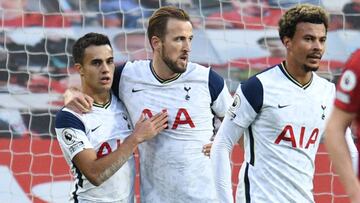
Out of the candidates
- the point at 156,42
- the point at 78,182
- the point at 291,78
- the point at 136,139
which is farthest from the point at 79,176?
the point at 291,78

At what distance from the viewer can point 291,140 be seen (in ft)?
13.1

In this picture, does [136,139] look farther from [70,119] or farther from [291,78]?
[291,78]

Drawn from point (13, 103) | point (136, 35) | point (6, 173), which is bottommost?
point (6, 173)

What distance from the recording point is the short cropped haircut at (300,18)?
405 cm

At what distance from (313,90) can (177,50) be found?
2.21 feet

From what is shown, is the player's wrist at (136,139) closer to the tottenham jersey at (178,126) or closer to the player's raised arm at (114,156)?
the player's raised arm at (114,156)

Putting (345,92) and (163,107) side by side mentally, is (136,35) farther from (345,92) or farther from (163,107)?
(345,92)

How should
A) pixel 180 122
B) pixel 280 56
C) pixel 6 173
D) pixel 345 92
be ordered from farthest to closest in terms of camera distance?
pixel 280 56
pixel 6 173
pixel 180 122
pixel 345 92

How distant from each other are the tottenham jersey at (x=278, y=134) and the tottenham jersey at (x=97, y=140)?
55cm

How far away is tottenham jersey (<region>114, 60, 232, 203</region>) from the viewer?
425cm

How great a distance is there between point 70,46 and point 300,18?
3264 mm

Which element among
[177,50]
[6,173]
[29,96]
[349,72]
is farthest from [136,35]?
[349,72]

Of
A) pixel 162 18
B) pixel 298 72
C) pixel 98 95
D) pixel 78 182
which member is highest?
pixel 162 18

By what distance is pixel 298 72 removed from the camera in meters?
4.08
